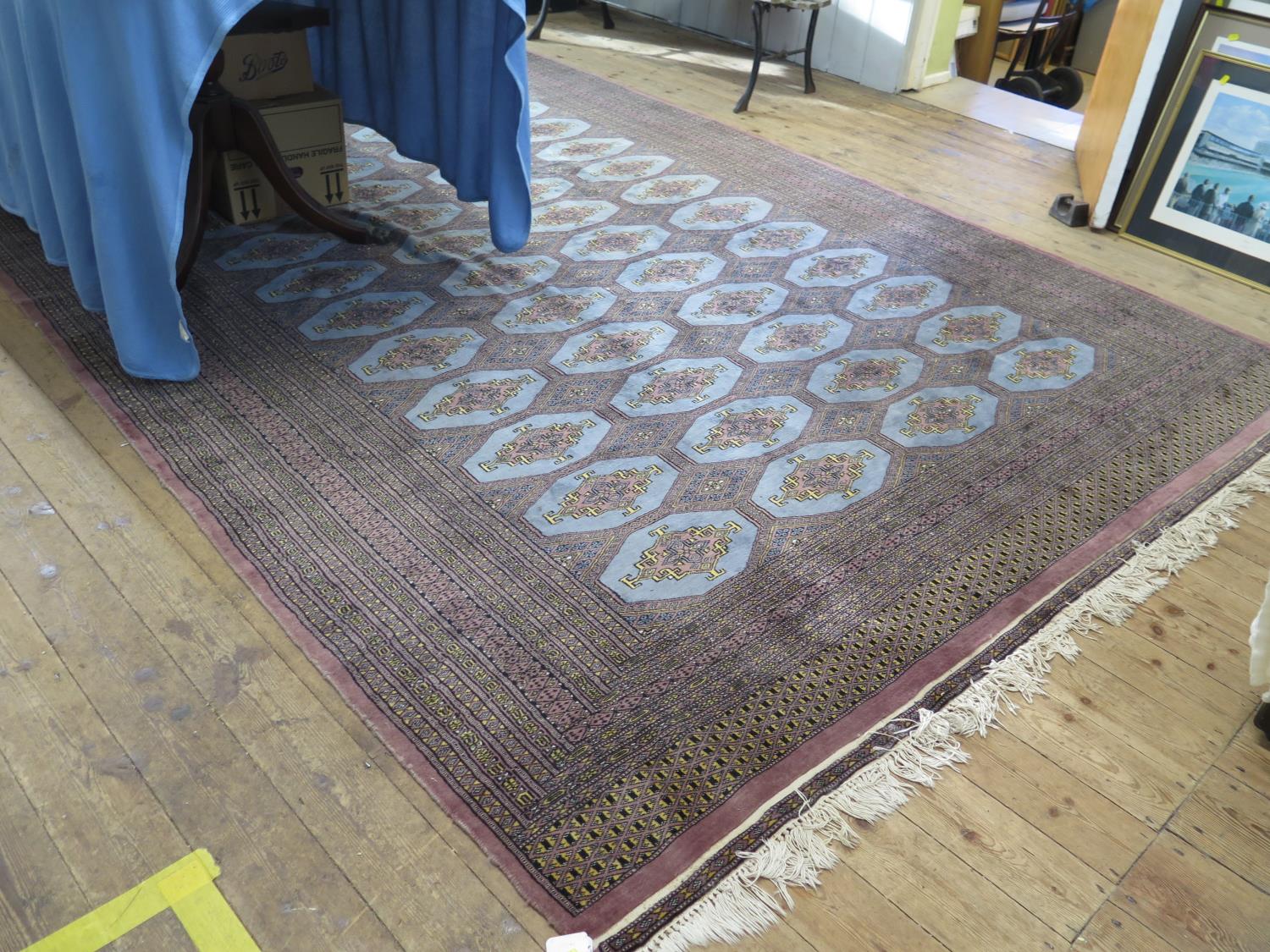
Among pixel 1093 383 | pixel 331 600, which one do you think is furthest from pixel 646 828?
pixel 1093 383

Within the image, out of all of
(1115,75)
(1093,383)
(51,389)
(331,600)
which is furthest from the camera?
(1115,75)

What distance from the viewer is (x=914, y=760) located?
1.42m

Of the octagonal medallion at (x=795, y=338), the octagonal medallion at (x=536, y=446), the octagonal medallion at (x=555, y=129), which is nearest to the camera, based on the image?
the octagonal medallion at (x=536, y=446)

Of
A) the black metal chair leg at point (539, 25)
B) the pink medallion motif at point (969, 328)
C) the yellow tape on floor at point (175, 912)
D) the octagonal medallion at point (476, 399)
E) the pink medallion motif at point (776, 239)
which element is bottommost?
the yellow tape on floor at point (175, 912)

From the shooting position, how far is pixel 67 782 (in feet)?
4.28

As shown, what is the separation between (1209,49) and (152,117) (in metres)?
2.68

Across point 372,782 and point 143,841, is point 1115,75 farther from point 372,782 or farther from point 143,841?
point 143,841

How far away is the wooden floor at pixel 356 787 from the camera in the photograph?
1.21m

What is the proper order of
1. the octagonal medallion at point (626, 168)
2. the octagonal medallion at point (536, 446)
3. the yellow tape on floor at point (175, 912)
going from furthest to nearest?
the octagonal medallion at point (626, 168) < the octagonal medallion at point (536, 446) < the yellow tape on floor at point (175, 912)

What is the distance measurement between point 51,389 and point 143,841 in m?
1.11

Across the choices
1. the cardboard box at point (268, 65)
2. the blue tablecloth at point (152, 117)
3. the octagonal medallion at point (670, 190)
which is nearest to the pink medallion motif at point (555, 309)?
the blue tablecloth at point (152, 117)

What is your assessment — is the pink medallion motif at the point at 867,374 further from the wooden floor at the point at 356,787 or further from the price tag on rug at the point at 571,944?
the price tag on rug at the point at 571,944

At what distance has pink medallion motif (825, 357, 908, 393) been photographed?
2252 mm

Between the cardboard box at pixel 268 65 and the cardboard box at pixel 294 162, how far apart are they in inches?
1.3
